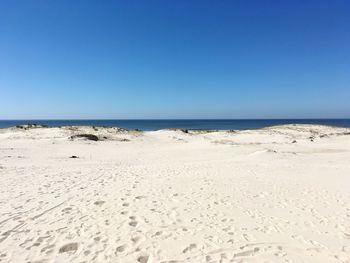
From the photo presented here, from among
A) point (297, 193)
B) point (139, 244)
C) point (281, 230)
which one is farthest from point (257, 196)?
point (139, 244)

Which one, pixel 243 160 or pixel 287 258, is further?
pixel 243 160

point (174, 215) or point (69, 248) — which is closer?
point (69, 248)

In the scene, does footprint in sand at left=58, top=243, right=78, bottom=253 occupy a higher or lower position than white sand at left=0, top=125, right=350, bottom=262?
higher

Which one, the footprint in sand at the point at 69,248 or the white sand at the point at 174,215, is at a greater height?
the footprint in sand at the point at 69,248

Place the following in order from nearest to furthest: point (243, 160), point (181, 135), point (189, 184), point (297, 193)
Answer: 1. point (297, 193)
2. point (189, 184)
3. point (243, 160)
4. point (181, 135)

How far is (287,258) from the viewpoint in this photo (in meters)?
5.21

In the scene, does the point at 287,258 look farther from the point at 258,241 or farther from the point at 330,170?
the point at 330,170

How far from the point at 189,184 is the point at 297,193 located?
4.11 meters

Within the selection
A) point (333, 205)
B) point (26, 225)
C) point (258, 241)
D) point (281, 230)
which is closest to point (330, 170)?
point (333, 205)

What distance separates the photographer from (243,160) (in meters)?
18.5

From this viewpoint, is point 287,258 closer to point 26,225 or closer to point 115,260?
point 115,260

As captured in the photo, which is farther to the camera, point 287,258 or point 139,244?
point 139,244

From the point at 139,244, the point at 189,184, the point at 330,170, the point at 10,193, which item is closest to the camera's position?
the point at 139,244

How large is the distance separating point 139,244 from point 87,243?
3.57 feet
